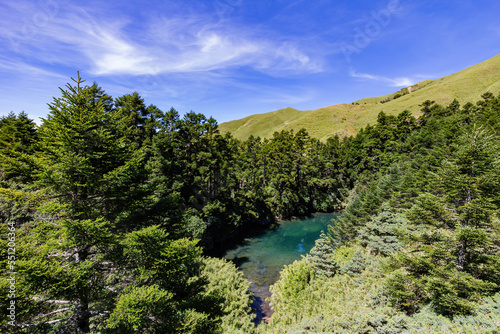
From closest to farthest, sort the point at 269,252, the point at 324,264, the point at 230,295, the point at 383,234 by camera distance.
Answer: the point at 230,295, the point at 324,264, the point at 383,234, the point at 269,252

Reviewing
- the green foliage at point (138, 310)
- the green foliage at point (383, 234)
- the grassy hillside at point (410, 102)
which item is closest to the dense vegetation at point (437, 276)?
the green foliage at point (383, 234)

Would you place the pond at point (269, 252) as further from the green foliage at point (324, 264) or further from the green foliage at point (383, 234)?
the green foliage at point (383, 234)

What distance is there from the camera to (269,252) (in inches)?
1208

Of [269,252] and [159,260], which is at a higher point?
[159,260]

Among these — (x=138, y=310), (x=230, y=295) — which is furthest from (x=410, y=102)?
(x=138, y=310)

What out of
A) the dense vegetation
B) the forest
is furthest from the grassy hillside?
the forest

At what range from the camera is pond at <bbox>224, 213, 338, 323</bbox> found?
21.7 meters

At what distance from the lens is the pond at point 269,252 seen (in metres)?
21.7

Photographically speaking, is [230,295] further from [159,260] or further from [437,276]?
[437,276]

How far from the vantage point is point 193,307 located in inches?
433

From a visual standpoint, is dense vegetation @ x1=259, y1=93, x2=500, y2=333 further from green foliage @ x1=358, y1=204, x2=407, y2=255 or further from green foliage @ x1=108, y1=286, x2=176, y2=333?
green foliage @ x1=108, y1=286, x2=176, y2=333

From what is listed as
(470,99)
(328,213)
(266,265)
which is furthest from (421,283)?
(470,99)

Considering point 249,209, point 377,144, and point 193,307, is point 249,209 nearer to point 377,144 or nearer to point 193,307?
point 193,307

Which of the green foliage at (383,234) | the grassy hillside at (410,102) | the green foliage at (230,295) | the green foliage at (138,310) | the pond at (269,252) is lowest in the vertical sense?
the pond at (269,252)
